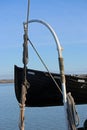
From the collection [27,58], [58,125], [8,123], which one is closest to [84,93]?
[27,58]

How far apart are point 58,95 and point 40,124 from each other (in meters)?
10.7

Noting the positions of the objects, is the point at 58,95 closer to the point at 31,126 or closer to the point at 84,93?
the point at 84,93

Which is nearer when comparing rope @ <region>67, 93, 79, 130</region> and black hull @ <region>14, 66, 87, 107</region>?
rope @ <region>67, 93, 79, 130</region>

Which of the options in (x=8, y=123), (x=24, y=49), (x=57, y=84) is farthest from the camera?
(x=8, y=123)

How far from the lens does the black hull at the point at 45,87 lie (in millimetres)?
12352

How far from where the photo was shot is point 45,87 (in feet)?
41.0

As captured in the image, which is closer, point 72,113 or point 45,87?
point 72,113

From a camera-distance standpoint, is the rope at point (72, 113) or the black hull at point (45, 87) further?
the black hull at point (45, 87)

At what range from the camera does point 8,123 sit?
79.4ft

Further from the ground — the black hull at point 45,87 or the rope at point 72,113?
the black hull at point 45,87

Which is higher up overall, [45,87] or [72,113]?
[45,87]

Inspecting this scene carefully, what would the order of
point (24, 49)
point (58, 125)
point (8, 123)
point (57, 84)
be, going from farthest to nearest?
point (8, 123) → point (58, 125) → point (57, 84) → point (24, 49)

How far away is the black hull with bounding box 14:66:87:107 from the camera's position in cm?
1235

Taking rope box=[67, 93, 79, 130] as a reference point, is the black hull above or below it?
above
